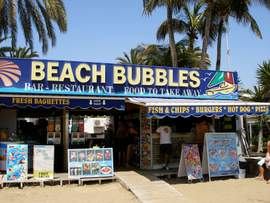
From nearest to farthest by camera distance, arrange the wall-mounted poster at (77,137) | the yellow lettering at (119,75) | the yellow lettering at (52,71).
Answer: the yellow lettering at (52,71) < the yellow lettering at (119,75) < the wall-mounted poster at (77,137)

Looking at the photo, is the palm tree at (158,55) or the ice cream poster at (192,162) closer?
the ice cream poster at (192,162)

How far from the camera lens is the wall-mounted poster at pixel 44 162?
13398 mm

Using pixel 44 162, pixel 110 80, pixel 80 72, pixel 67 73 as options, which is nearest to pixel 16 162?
pixel 44 162

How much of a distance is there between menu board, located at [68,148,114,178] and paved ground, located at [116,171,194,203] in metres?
0.54

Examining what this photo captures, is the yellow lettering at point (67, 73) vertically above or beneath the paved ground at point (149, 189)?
above

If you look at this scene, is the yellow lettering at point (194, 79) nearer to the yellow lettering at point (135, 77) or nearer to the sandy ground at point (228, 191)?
the yellow lettering at point (135, 77)

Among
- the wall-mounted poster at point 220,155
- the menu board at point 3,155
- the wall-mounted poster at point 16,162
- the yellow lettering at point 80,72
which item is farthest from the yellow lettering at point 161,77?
the menu board at point 3,155

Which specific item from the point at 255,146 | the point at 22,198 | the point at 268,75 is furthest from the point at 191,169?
the point at 255,146

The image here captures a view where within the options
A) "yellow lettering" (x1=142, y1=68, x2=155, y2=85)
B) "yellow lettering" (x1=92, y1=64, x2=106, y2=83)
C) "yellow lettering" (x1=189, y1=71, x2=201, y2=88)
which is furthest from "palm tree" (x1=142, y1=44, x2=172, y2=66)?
"yellow lettering" (x1=92, y1=64, x2=106, y2=83)

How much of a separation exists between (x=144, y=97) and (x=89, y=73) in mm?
2104

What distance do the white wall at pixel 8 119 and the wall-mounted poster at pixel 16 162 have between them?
226cm

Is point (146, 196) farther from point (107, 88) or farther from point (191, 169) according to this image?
point (107, 88)

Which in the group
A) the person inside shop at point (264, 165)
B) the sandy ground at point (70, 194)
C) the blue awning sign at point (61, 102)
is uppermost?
the blue awning sign at point (61, 102)

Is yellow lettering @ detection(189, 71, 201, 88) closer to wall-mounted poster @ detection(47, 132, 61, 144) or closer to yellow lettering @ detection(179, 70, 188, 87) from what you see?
yellow lettering @ detection(179, 70, 188, 87)
